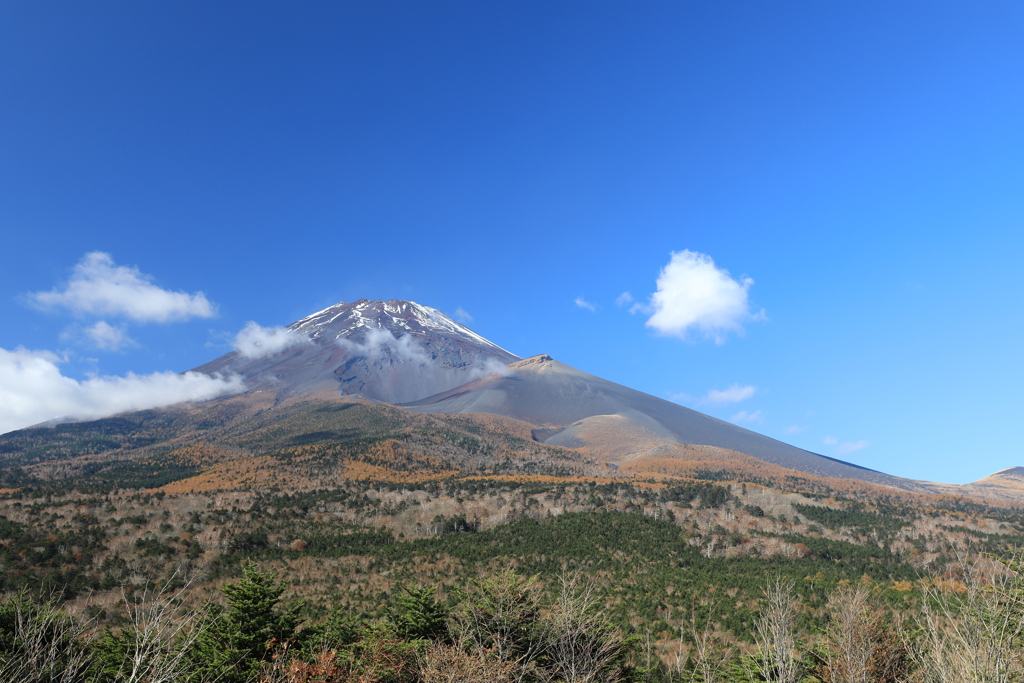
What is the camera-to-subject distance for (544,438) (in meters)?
162

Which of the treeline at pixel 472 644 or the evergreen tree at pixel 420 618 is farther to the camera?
the evergreen tree at pixel 420 618

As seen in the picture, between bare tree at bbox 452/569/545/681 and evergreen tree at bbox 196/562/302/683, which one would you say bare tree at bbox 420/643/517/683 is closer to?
bare tree at bbox 452/569/545/681

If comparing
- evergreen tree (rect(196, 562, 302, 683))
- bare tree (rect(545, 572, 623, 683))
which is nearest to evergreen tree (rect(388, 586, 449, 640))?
evergreen tree (rect(196, 562, 302, 683))

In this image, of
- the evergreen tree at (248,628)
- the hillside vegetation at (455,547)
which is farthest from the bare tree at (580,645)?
the evergreen tree at (248,628)

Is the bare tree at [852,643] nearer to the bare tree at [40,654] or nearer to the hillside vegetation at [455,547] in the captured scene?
the hillside vegetation at [455,547]

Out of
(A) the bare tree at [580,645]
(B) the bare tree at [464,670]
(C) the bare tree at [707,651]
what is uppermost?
(B) the bare tree at [464,670]

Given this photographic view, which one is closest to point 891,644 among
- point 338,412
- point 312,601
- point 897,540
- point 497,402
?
point 312,601

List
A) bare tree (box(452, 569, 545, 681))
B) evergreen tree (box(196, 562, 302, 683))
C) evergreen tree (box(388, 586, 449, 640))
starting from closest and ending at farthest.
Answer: evergreen tree (box(196, 562, 302, 683)), bare tree (box(452, 569, 545, 681)), evergreen tree (box(388, 586, 449, 640))

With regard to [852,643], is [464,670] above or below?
above

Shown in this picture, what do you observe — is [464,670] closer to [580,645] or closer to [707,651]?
[580,645]

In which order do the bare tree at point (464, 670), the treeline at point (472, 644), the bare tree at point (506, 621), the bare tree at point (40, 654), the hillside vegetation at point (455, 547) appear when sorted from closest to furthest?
the bare tree at point (40, 654) < the bare tree at point (464, 670) < the treeline at point (472, 644) < the bare tree at point (506, 621) < the hillside vegetation at point (455, 547)

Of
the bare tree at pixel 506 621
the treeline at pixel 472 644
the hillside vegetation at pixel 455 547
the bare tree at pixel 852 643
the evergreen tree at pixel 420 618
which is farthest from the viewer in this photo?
the hillside vegetation at pixel 455 547

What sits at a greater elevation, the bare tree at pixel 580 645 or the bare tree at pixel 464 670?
the bare tree at pixel 464 670

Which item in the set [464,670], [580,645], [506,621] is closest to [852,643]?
[580,645]
